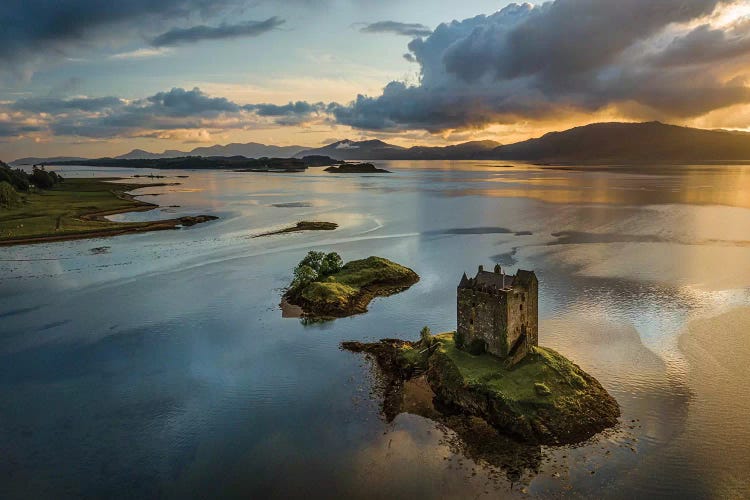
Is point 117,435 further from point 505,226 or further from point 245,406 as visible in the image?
point 505,226

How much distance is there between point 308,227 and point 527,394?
336 ft

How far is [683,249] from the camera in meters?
100

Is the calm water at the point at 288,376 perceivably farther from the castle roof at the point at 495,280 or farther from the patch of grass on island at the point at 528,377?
the castle roof at the point at 495,280

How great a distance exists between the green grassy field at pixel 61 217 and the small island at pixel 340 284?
241 feet

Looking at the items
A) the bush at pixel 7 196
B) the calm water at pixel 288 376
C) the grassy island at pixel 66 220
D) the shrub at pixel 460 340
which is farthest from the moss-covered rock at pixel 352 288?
the bush at pixel 7 196

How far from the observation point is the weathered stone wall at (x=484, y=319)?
Answer: 43.2m

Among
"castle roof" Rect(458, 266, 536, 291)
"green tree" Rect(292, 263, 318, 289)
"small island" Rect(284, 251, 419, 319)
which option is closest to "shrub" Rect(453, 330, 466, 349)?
"castle roof" Rect(458, 266, 536, 291)

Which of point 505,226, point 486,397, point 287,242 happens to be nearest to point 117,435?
point 486,397

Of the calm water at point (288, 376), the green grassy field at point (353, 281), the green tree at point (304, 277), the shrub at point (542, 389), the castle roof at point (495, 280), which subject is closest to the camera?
the calm water at point (288, 376)

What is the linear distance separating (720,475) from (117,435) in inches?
1776

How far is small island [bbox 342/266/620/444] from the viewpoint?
38656mm

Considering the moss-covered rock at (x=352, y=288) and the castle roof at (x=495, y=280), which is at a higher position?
the castle roof at (x=495, y=280)

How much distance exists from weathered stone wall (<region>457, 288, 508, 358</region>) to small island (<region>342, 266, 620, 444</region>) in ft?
0.29

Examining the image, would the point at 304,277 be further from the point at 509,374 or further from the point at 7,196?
the point at 7,196
